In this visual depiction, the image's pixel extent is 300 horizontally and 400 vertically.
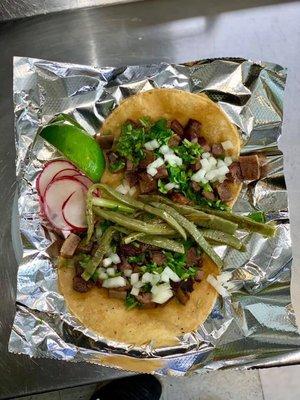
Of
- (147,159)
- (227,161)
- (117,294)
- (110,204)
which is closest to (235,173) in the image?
(227,161)

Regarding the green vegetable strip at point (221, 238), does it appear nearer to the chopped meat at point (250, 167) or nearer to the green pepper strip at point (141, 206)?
the green pepper strip at point (141, 206)

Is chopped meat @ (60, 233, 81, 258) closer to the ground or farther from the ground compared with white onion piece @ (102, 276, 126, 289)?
farther from the ground

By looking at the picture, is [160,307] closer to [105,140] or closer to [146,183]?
[146,183]

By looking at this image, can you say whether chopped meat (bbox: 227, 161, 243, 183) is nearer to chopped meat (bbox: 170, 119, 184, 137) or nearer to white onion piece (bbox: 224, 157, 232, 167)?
white onion piece (bbox: 224, 157, 232, 167)

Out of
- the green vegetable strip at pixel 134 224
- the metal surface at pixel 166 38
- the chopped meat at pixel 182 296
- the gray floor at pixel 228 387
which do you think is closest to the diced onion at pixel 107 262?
the green vegetable strip at pixel 134 224

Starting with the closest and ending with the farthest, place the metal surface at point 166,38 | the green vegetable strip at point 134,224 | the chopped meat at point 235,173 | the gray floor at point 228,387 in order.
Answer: the green vegetable strip at point 134,224
the chopped meat at point 235,173
the metal surface at point 166,38
the gray floor at point 228,387

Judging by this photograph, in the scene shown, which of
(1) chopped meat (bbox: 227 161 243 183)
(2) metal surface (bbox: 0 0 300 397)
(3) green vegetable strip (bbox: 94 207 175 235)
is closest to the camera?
(3) green vegetable strip (bbox: 94 207 175 235)

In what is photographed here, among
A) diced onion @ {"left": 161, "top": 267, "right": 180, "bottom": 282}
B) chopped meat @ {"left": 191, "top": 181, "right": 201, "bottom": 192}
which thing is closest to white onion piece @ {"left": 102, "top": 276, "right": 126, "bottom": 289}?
diced onion @ {"left": 161, "top": 267, "right": 180, "bottom": 282}

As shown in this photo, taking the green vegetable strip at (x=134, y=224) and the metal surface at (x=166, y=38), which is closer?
the green vegetable strip at (x=134, y=224)
